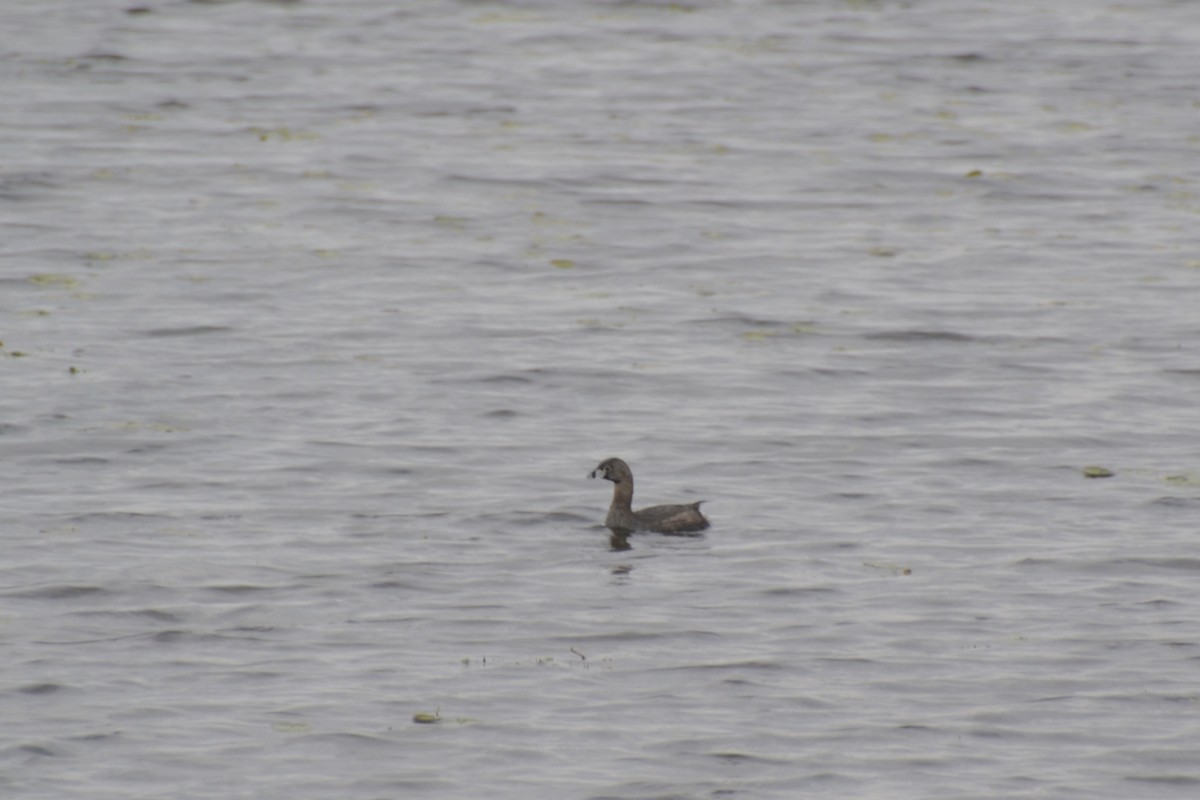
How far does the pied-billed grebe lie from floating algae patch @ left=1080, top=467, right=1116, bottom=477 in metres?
2.98

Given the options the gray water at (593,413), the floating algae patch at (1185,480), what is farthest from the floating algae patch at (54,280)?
the floating algae patch at (1185,480)

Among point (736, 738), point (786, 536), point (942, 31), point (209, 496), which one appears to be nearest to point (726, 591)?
point (786, 536)

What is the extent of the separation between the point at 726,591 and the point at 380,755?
3411mm

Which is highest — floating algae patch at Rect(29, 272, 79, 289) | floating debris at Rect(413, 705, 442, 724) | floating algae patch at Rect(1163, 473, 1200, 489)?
floating algae patch at Rect(29, 272, 79, 289)

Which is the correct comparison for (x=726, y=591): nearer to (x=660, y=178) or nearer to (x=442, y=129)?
(x=660, y=178)

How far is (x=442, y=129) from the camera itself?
30.3 m

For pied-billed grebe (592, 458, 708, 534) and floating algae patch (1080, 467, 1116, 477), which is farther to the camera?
floating algae patch (1080, 467, 1116, 477)

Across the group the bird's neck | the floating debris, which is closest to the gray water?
the floating debris

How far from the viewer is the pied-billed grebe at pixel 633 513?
50.4 ft

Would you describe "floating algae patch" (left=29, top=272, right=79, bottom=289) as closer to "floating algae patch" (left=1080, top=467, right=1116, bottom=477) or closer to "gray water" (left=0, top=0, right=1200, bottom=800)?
"gray water" (left=0, top=0, right=1200, bottom=800)

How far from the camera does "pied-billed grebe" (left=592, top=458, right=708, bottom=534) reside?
15.4m

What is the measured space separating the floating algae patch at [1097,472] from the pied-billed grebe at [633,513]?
2.98 metres

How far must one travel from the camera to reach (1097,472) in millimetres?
16875

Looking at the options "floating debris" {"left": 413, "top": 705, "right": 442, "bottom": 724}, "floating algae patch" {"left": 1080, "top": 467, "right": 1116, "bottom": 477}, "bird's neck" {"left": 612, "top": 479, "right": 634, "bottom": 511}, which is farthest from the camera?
"floating algae patch" {"left": 1080, "top": 467, "right": 1116, "bottom": 477}
